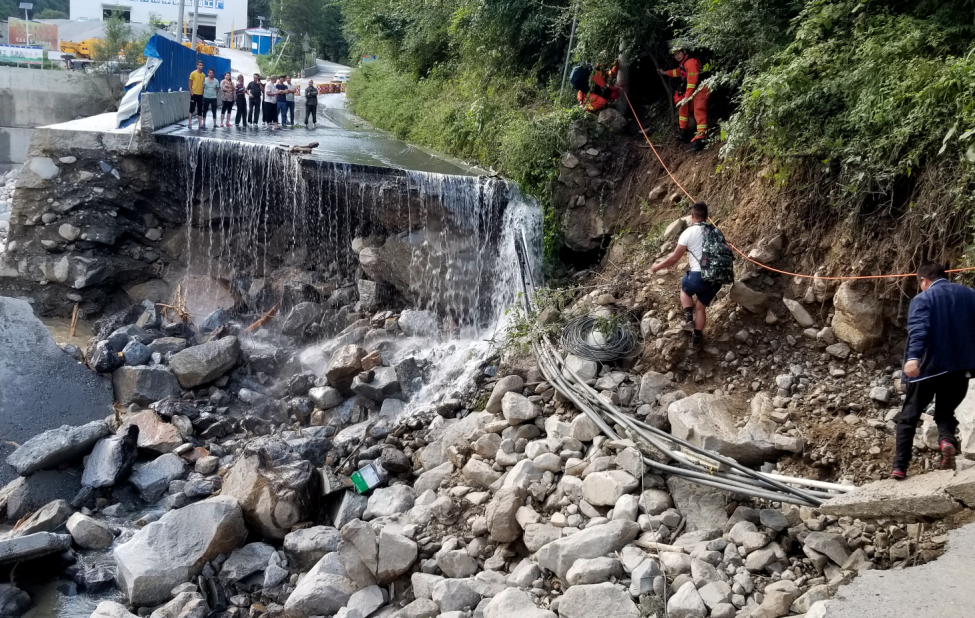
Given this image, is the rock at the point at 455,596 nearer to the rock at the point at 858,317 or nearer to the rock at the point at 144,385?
the rock at the point at 858,317

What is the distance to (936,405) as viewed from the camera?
4477mm

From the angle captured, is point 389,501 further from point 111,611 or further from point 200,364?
point 200,364

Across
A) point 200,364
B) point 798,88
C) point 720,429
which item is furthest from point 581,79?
point 200,364

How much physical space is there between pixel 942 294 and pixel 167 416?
7.65 meters

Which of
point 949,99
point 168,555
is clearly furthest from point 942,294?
point 168,555

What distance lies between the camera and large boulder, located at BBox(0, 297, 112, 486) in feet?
27.7

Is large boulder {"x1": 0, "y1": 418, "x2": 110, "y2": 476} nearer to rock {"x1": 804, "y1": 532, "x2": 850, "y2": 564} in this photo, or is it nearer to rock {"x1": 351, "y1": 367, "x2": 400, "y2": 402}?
rock {"x1": 351, "y1": 367, "x2": 400, "y2": 402}

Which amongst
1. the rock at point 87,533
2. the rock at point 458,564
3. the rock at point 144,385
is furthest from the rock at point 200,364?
the rock at point 458,564

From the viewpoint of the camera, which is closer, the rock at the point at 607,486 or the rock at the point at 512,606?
the rock at the point at 512,606

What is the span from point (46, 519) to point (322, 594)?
2.97 metres

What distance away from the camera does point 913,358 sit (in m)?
4.30

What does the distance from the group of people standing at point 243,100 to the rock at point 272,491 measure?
9165 millimetres

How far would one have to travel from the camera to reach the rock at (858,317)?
576 cm

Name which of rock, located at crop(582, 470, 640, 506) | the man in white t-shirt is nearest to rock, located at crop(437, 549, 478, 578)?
rock, located at crop(582, 470, 640, 506)
